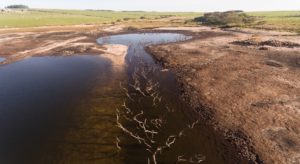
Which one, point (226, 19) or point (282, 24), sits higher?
point (226, 19)

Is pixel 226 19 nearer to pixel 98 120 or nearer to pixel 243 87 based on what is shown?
pixel 243 87

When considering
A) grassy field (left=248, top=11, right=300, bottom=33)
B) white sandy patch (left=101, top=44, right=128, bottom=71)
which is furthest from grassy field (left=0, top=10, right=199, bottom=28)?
white sandy patch (left=101, top=44, right=128, bottom=71)

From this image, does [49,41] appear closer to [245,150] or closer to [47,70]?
[47,70]

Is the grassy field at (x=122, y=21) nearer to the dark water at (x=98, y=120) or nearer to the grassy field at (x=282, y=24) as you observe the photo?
the grassy field at (x=282, y=24)

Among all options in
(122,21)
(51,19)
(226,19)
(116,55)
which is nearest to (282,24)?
(226,19)

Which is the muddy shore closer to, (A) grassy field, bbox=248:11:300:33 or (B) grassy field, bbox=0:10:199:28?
(A) grassy field, bbox=248:11:300:33

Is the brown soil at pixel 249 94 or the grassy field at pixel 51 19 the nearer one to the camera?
the brown soil at pixel 249 94

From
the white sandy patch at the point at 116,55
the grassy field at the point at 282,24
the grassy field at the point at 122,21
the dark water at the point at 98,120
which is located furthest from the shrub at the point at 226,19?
the dark water at the point at 98,120
